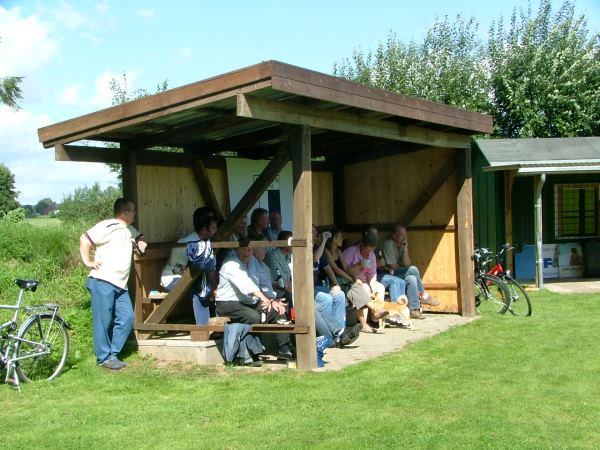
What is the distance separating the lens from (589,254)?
52.1 ft

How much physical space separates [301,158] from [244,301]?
63.7 inches

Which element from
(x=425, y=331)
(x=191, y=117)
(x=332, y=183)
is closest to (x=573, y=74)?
(x=332, y=183)

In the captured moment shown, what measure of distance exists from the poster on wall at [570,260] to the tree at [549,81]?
35.5 feet

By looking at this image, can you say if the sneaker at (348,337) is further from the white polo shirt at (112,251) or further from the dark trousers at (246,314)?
the white polo shirt at (112,251)

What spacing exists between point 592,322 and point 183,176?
5718mm

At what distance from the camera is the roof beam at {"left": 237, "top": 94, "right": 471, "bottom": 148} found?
6.61 metres

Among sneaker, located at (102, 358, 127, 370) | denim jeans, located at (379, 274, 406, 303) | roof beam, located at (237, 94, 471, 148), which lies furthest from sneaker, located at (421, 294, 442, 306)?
sneaker, located at (102, 358, 127, 370)

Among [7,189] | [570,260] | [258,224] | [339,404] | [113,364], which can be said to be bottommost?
[339,404]

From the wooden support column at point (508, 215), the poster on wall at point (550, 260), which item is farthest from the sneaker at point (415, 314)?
the poster on wall at point (550, 260)

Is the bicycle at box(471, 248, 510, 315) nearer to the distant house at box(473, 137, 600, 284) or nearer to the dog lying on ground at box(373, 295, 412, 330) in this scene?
the dog lying on ground at box(373, 295, 412, 330)

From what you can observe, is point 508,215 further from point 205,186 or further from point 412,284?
point 205,186

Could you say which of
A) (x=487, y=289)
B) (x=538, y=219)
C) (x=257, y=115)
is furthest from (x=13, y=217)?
(x=257, y=115)

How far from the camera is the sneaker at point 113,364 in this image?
7.26 metres

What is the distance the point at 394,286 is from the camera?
1028 centimetres
